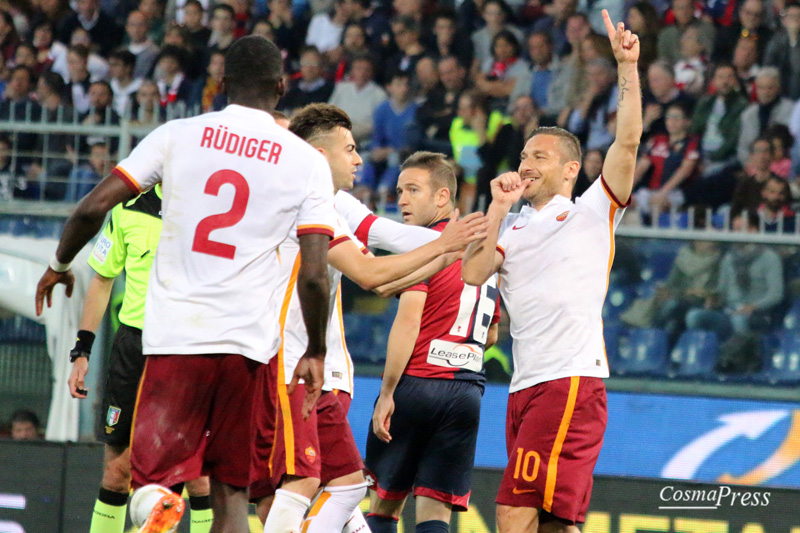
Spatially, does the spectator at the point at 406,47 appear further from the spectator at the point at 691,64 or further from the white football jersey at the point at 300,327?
the white football jersey at the point at 300,327

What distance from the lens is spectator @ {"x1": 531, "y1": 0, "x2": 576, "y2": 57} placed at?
35.4ft

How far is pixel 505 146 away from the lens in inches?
374

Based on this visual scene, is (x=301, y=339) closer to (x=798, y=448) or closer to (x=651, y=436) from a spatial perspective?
(x=651, y=436)

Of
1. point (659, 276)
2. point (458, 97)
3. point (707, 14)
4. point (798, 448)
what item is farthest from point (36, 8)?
point (798, 448)

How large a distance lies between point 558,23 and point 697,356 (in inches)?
202

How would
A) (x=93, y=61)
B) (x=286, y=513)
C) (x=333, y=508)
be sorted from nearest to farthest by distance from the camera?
(x=286, y=513)
(x=333, y=508)
(x=93, y=61)

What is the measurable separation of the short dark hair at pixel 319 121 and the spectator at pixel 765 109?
233 inches

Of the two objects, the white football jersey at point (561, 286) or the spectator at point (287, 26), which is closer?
the white football jersey at point (561, 286)

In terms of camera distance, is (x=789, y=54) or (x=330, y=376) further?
(x=789, y=54)

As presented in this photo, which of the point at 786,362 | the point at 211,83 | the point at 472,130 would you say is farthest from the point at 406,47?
the point at 786,362

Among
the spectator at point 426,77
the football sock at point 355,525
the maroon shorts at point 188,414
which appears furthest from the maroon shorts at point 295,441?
the spectator at point 426,77

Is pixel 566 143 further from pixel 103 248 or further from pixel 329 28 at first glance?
pixel 329 28

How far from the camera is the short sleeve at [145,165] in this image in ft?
11.7

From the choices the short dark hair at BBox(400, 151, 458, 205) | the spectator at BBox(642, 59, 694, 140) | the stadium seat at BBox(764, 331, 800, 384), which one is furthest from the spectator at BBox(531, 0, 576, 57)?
the short dark hair at BBox(400, 151, 458, 205)
